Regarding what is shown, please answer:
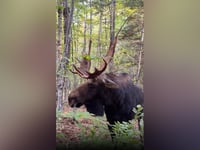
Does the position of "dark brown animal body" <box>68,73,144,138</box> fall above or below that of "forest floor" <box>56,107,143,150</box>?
above

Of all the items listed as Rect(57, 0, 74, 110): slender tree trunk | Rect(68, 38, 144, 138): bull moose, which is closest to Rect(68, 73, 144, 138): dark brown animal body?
Rect(68, 38, 144, 138): bull moose

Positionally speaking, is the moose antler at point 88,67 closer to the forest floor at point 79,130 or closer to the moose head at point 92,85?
the moose head at point 92,85

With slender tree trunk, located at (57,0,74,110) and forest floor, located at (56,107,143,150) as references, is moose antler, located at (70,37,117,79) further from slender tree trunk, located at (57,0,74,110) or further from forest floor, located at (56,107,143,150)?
forest floor, located at (56,107,143,150)

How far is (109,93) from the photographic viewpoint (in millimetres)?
2385

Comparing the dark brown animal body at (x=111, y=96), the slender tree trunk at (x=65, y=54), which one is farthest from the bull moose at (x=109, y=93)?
the slender tree trunk at (x=65, y=54)

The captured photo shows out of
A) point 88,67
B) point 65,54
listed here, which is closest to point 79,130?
point 88,67

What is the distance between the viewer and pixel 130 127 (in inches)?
93.7

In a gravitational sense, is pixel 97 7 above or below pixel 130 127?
above

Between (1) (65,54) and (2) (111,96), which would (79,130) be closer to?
(2) (111,96)

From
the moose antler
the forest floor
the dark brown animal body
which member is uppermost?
the moose antler

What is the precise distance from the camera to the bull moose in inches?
93.3
